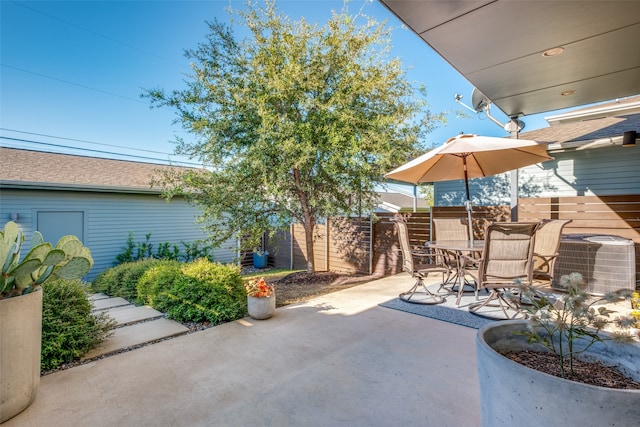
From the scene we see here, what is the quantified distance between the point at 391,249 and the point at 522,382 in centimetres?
660

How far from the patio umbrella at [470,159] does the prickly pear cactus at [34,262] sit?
4304 millimetres

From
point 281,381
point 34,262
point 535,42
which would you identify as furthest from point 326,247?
point 34,262

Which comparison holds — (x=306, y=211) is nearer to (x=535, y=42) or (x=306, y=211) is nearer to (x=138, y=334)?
(x=138, y=334)

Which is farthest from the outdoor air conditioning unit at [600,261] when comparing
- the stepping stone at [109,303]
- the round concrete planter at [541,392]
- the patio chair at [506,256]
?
the stepping stone at [109,303]

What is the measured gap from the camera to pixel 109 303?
5598mm

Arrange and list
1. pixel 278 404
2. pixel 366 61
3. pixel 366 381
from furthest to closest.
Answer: pixel 366 61
pixel 366 381
pixel 278 404

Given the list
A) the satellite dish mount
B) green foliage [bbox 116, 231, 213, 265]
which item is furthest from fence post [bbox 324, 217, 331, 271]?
the satellite dish mount

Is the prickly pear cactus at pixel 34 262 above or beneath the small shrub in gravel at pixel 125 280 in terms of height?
above

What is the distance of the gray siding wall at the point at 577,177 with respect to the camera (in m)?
7.01

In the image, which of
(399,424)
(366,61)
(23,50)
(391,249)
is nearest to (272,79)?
(366,61)

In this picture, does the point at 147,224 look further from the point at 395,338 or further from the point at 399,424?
the point at 399,424

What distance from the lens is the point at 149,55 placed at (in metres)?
11.0

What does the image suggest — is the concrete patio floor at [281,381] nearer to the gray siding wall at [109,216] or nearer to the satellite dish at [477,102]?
the gray siding wall at [109,216]

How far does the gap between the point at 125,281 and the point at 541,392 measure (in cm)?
665
